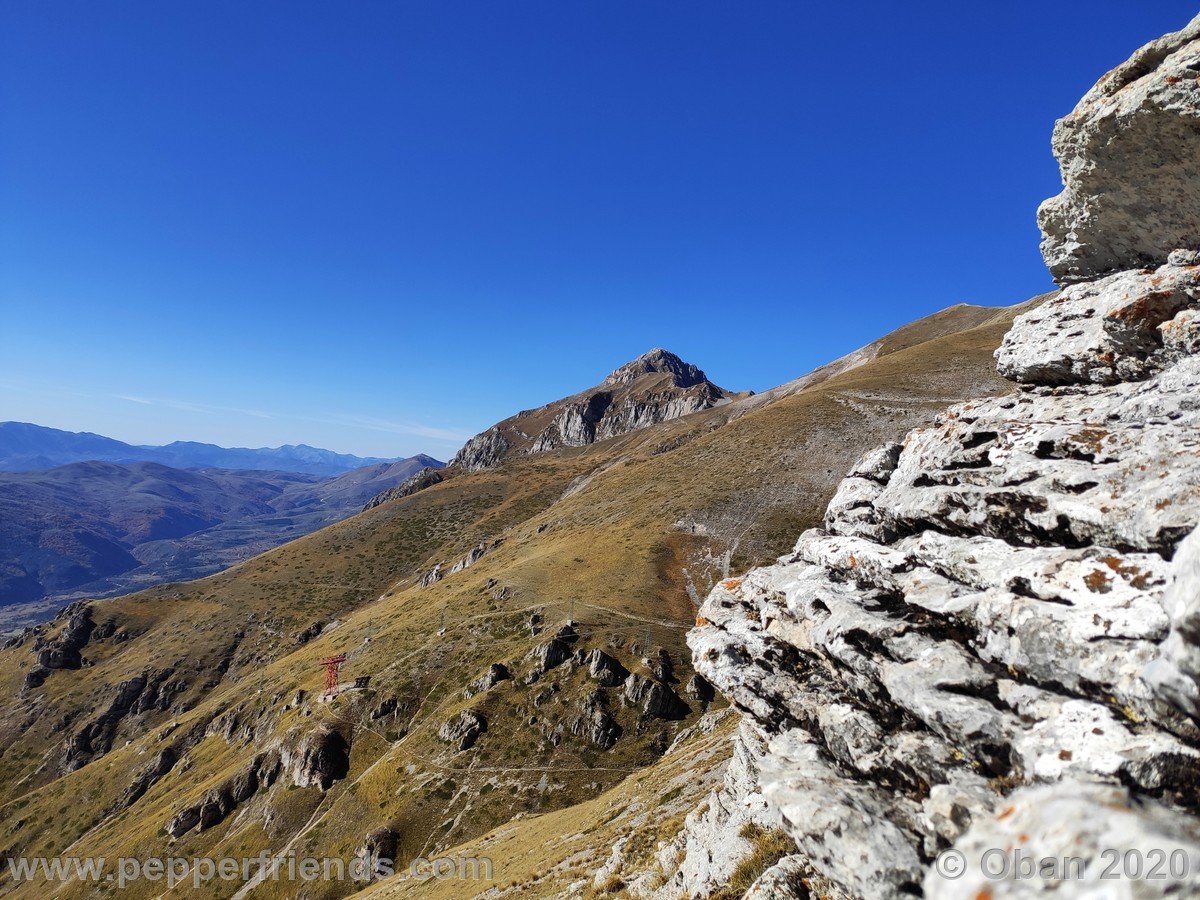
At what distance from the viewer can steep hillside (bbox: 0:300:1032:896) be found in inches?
2146

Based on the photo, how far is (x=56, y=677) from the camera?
126 m

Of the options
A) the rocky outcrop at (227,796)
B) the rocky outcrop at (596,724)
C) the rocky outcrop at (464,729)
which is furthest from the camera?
the rocky outcrop at (227,796)

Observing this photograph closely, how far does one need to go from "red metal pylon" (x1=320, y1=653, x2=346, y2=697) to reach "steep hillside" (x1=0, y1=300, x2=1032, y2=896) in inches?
80.4

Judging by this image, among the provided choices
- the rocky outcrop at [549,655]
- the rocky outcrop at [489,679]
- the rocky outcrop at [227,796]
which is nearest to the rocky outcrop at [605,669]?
the rocky outcrop at [549,655]

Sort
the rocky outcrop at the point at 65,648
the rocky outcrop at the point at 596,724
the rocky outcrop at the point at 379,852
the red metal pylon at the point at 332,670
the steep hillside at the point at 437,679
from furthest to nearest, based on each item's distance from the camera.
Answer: the rocky outcrop at the point at 65,648 → the red metal pylon at the point at 332,670 → the rocky outcrop at the point at 596,724 → the steep hillside at the point at 437,679 → the rocky outcrop at the point at 379,852

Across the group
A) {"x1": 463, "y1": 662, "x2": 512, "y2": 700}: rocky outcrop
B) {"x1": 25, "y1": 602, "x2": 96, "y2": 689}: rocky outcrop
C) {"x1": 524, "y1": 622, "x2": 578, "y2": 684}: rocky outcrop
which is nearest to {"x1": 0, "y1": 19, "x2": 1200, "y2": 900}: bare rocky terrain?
{"x1": 463, "y1": 662, "x2": 512, "y2": 700}: rocky outcrop

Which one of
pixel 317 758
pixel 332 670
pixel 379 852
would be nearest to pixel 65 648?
pixel 332 670

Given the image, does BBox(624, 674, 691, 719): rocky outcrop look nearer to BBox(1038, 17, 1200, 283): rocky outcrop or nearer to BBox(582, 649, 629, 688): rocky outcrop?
BBox(582, 649, 629, 688): rocky outcrop

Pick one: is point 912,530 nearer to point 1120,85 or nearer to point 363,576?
point 1120,85

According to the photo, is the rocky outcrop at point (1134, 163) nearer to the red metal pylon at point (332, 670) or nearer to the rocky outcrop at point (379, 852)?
the rocky outcrop at point (379, 852)

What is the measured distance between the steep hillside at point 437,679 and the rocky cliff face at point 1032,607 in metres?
17.2

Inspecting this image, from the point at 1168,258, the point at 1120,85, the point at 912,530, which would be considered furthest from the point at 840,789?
the point at 1120,85

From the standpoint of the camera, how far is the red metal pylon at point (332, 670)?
7231 cm

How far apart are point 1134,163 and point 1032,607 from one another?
17325 millimetres
